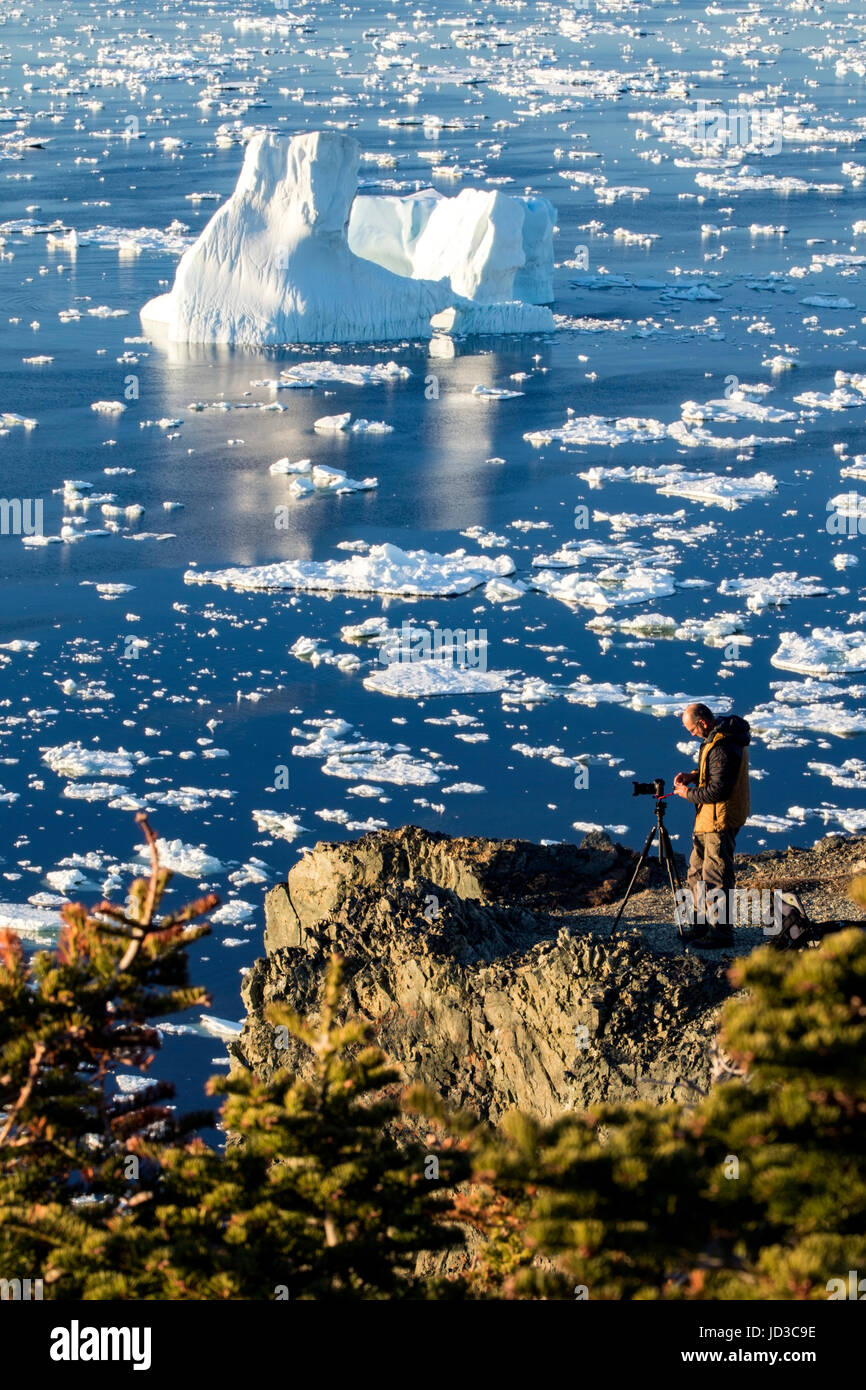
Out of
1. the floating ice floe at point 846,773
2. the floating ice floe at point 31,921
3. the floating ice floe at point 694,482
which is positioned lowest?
the floating ice floe at point 31,921

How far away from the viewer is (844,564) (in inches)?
906

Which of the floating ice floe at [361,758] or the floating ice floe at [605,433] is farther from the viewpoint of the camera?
the floating ice floe at [605,433]

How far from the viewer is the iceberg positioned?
32.7 meters

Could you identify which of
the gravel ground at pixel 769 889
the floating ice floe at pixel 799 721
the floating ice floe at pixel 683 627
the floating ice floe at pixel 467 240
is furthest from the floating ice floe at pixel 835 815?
the floating ice floe at pixel 467 240

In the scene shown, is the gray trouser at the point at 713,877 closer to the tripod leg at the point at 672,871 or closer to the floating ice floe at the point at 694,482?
the tripod leg at the point at 672,871

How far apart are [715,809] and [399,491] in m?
19.1

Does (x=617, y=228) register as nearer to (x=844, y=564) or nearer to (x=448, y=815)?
(x=844, y=564)

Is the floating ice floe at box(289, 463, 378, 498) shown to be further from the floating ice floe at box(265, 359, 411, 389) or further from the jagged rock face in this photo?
the jagged rock face

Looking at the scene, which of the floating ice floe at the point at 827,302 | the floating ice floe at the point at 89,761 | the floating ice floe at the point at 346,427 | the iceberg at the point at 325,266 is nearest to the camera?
the floating ice floe at the point at 89,761

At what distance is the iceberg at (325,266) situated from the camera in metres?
32.7

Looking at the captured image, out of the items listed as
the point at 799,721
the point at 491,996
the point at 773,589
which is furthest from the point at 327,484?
the point at 491,996

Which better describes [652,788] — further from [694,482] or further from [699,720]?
[694,482]

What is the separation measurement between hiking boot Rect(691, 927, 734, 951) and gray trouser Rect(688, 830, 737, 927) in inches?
1.4
